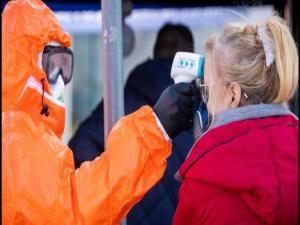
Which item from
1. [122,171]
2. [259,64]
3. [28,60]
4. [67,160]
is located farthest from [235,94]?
[28,60]

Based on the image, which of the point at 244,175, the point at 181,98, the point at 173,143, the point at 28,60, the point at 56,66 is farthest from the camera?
the point at 173,143

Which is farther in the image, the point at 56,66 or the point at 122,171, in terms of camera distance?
the point at 56,66

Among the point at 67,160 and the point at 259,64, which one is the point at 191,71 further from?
the point at 67,160

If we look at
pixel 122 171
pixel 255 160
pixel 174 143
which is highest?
pixel 255 160

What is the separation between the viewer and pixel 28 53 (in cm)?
191

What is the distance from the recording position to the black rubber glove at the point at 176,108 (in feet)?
5.79

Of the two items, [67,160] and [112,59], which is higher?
[112,59]

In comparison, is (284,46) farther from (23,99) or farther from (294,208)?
(23,99)

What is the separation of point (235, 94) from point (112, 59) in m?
0.46

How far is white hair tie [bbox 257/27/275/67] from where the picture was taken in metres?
1.57

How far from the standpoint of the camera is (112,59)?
1922mm

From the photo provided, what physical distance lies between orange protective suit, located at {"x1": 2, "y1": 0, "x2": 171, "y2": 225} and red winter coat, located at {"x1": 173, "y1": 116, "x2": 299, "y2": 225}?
198 mm

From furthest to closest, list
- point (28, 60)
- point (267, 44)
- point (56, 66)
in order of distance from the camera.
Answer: point (56, 66)
point (28, 60)
point (267, 44)

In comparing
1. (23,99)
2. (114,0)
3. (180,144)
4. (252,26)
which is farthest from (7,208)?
(180,144)
